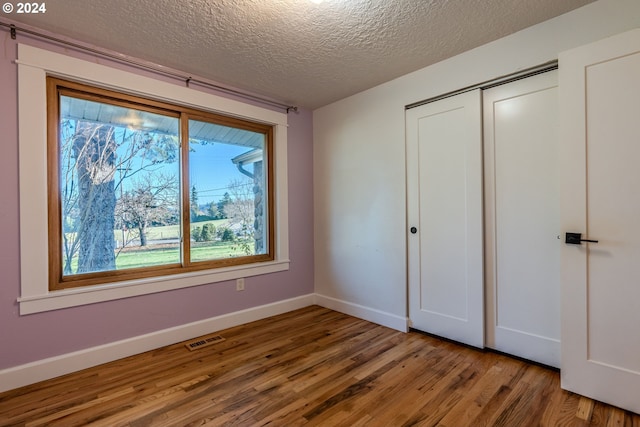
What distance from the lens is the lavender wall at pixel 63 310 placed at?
200 cm

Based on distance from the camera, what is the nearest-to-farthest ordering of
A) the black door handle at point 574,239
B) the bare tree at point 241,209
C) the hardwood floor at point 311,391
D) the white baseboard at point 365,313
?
the hardwood floor at point 311,391 → the black door handle at point 574,239 → the white baseboard at point 365,313 → the bare tree at point 241,209

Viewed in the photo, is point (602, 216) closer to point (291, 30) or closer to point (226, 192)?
point (291, 30)

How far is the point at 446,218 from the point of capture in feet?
8.78

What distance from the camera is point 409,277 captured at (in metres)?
2.94

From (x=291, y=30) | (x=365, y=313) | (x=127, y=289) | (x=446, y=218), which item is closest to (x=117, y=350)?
(x=127, y=289)

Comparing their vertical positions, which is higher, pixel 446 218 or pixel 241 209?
pixel 241 209

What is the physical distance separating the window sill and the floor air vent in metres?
0.49

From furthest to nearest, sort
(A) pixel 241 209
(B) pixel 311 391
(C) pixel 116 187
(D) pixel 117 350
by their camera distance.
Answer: (A) pixel 241 209, (C) pixel 116 187, (D) pixel 117 350, (B) pixel 311 391

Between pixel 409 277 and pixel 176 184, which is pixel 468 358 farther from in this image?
pixel 176 184

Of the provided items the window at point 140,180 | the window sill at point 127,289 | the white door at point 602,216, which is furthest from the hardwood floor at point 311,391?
the window at point 140,180

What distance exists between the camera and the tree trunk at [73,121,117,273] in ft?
7.76

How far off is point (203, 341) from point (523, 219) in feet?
Result: 9.28

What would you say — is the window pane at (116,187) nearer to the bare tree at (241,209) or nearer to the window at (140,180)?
the window at (140,180)

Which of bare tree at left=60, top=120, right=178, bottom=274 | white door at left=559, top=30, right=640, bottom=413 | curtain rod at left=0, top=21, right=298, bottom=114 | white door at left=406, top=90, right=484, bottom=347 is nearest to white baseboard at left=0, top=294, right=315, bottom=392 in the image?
bare tree at left=60, top=120, right=178, bottom=274
